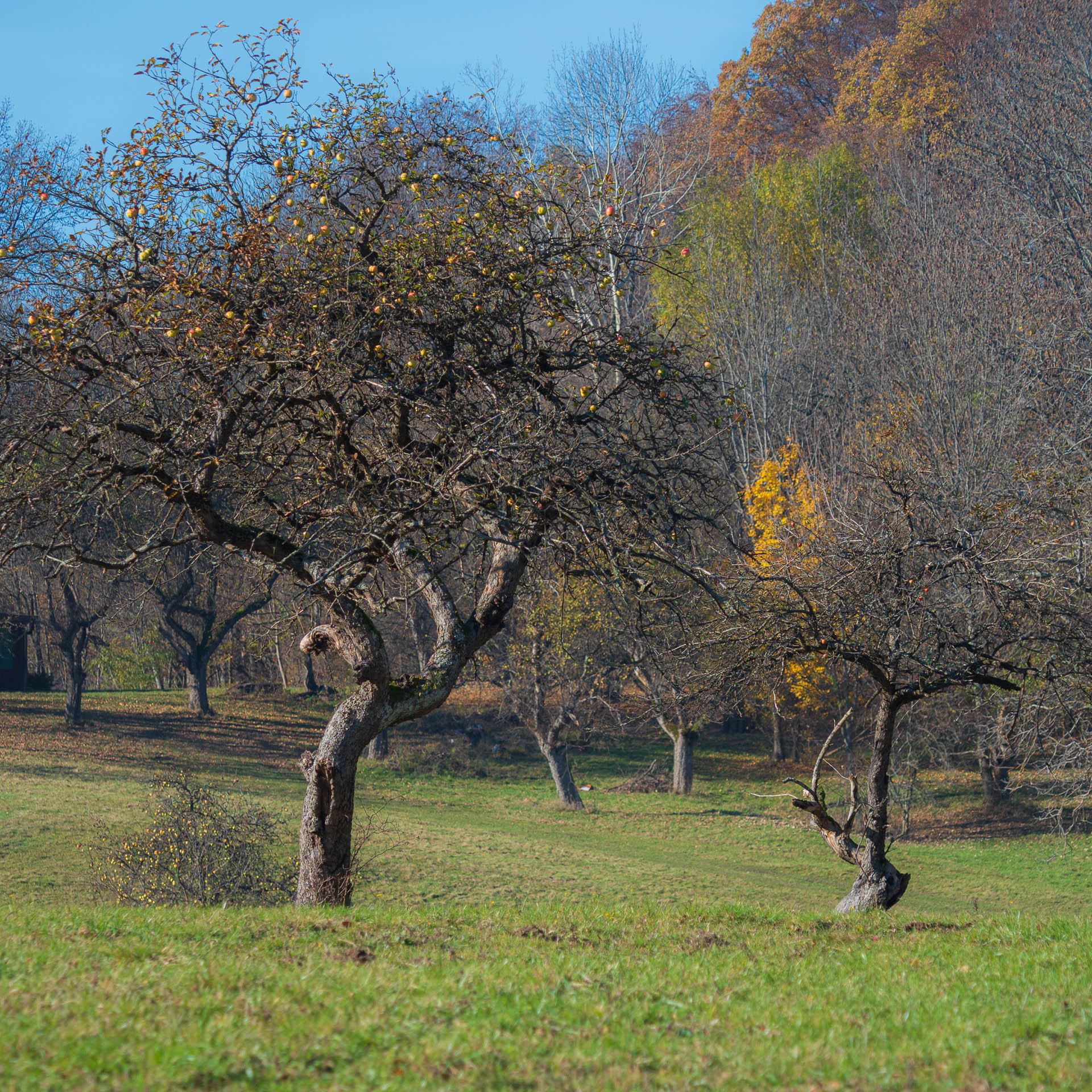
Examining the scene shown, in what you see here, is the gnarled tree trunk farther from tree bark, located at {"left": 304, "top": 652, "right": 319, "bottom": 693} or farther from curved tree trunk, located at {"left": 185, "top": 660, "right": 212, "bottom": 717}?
tree bark, located at {"left": 304, "top": 652, "right": 319, "bottom": 693}

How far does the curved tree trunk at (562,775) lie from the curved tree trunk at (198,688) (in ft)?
45.9

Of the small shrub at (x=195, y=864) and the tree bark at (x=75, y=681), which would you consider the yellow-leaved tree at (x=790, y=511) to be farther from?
the tree bark at (x=75, y=681)

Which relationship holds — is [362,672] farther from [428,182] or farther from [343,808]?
[428,182]

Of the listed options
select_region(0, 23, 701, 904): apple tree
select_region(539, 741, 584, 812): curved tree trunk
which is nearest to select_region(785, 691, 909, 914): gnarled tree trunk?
select_region(0, 23, 701, 904): apple tree

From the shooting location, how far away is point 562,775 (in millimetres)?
29500

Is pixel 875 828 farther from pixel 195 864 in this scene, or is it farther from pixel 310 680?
pixel 310 680

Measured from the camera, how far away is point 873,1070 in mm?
4391

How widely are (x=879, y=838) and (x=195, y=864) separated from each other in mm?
8750

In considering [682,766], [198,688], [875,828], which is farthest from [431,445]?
[198,688]

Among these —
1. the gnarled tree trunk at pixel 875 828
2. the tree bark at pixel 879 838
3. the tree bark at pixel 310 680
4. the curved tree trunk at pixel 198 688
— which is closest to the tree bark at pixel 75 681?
the curved tree trunk at pixel 198 688

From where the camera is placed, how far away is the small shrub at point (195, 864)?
13.2m

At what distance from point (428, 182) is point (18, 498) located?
186 inches

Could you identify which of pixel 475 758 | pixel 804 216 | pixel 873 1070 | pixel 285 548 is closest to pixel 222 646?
pixel 475 758

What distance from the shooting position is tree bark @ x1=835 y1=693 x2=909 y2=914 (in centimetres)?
1176
